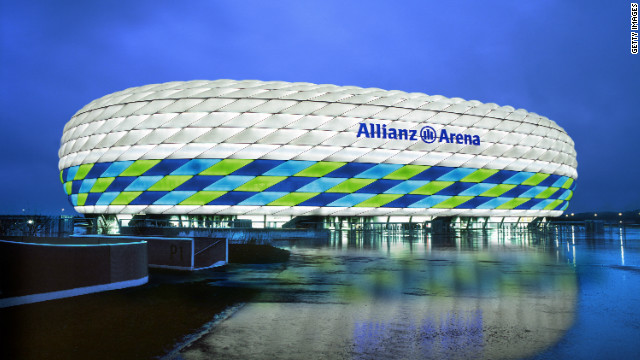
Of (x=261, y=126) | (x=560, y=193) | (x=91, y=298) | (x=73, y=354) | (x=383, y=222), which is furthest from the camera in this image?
(x=560, y=193)

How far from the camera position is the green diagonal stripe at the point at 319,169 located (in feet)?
133

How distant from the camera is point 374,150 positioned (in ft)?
136

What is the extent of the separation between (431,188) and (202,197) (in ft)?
63.8

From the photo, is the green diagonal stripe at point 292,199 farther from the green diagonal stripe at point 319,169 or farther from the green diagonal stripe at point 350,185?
the green diagonal stripe at point 350,185

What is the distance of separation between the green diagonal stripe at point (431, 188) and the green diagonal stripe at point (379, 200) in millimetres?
2018

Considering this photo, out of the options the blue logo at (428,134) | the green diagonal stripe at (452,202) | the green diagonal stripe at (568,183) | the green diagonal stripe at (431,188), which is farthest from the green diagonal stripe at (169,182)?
the green diagonal stripe at (568,183)

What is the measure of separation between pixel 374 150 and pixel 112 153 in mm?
21638

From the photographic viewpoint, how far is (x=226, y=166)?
39.8 meters

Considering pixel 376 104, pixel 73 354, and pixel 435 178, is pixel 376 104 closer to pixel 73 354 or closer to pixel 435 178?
pixel 435 178

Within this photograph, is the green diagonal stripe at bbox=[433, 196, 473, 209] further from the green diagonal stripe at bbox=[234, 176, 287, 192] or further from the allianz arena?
the green diagonal stripe at bbox=[234, 176, 287, 192]

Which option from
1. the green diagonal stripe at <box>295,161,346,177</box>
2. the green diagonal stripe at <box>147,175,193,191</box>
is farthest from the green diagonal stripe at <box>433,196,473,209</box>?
the green diagonal stripe at <box>147,175,193,191</box>

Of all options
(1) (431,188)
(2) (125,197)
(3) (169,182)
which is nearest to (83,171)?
(2) (125,197)

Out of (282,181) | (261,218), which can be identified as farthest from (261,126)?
(261,218)

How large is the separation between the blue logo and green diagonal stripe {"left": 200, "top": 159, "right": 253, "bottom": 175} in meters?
14.9
